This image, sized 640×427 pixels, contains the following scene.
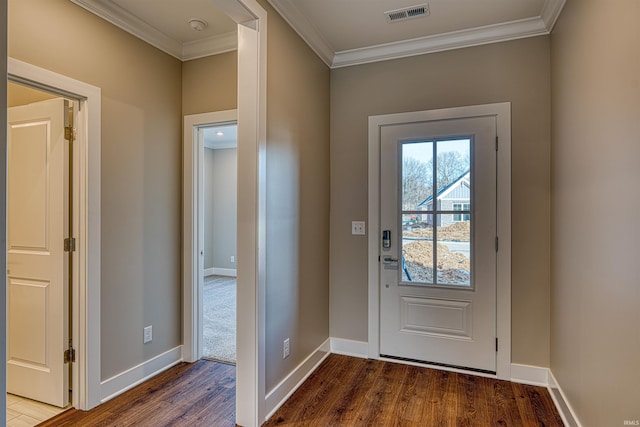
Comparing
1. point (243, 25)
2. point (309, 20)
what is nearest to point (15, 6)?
point (243, 25)

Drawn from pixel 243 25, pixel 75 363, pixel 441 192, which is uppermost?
pixel 243 25

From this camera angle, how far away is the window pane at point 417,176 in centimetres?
282

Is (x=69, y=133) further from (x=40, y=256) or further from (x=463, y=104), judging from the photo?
(x=463, y=104)

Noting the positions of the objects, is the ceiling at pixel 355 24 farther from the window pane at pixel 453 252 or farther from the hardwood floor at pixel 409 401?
the hardwood floor at pixel 409 401

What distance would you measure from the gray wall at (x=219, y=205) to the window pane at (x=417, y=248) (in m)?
4.54

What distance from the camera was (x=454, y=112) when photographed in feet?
8.99

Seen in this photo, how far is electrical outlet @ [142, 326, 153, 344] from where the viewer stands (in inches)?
104

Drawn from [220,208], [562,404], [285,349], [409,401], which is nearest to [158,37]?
[285,349]

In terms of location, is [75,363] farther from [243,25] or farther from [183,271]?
[243,25]

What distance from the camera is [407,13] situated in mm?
2439

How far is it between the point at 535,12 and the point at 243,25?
2.01 metres

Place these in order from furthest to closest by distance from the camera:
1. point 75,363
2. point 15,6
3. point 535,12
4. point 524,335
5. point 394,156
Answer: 1. point 394,156
2. point 524,335
3. point 535,12
4. point 75,363
5. point 15,6

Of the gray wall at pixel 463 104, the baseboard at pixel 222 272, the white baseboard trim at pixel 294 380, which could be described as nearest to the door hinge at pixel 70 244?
the white baseboard trim at pixel 294 380

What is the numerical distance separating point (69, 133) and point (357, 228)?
2.22 meters
